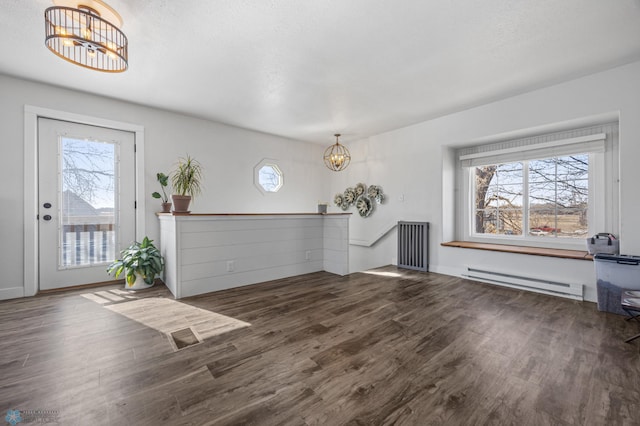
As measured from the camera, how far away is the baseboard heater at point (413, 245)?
15.2 ft

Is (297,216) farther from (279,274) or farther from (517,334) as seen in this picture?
(517,334)

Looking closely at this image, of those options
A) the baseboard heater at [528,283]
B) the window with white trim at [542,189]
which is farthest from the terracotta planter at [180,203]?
the window with white trim at [542,189]

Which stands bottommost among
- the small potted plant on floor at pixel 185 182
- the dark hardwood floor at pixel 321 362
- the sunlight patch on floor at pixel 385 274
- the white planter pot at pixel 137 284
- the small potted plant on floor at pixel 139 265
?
the dark hardwood floor at pixel 321 362

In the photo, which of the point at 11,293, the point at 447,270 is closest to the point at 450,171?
the point at 447,270

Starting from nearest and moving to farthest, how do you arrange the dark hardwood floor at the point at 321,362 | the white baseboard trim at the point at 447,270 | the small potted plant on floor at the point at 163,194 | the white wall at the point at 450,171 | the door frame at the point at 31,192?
the dark hardwood floor at the point at 321,362, the white wall at the point at 450,171, the door frame at the point at 31,192, the small potted plant on floor at the point at 163,194, the white baseboard trim at the point at 447,270

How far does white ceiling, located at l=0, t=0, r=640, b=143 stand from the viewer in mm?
2109

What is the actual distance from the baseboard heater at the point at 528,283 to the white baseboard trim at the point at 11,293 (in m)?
5.79

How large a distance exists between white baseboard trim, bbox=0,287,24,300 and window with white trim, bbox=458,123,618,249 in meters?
6.18

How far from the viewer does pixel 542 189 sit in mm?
3932

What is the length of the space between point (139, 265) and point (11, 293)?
134cm

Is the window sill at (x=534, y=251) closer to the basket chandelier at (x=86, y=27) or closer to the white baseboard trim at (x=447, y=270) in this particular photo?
the white baseboard trim at (x=447, y=270)

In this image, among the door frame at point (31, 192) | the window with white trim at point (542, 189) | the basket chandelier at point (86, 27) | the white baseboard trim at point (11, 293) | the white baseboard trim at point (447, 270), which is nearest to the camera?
the basket chandelier at point (86, 27)

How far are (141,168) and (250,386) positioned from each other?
12.1 ft

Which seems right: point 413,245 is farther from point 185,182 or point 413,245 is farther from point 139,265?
point 139,265
